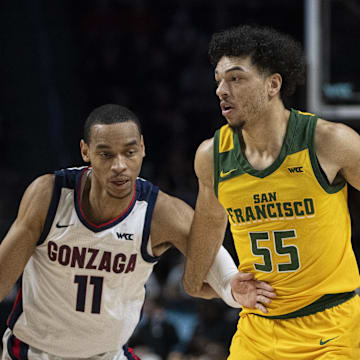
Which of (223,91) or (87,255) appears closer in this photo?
(223,91)

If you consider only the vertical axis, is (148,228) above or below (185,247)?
above

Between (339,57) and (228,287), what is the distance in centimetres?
308

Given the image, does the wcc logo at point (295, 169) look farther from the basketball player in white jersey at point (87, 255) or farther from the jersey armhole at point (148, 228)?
the jersey armhole at point (148, 228)

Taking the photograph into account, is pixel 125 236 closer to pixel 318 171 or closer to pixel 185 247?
pixel 185 247

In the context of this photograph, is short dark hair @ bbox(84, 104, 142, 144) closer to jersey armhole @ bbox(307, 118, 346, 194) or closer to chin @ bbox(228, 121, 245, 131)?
chin @ bbox(228, 121, 245, 131)

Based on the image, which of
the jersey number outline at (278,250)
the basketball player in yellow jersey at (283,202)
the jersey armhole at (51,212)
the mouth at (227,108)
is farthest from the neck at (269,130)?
the jersey armhole at (51,212)

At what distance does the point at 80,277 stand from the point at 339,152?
1408 mm

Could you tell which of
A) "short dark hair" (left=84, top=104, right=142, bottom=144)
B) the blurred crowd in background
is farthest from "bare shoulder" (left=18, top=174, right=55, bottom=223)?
the blurred crowd in background

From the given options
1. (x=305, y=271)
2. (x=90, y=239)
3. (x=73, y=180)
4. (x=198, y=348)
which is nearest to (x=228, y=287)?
(x=305, y=271)

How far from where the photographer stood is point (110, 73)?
9.66 metres

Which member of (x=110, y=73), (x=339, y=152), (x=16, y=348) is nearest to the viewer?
(x=339, y=152)

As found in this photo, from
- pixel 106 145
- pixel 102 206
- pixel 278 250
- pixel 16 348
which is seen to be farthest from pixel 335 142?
pixel 16 348

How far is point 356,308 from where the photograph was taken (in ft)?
10.5

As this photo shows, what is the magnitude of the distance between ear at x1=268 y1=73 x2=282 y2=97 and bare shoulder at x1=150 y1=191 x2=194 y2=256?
0.77 m
